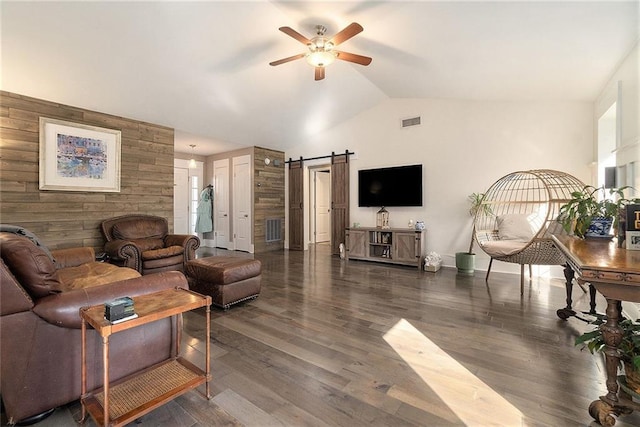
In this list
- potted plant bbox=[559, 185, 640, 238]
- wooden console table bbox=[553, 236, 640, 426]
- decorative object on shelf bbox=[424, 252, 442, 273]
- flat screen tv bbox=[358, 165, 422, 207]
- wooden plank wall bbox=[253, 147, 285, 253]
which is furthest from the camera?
wooden plank wall bbox=[253, 147, 285, 253]

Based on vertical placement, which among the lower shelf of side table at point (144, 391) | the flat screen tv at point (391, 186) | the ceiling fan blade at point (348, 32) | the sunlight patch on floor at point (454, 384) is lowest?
the sunlight patch on floor at point (454, 384)

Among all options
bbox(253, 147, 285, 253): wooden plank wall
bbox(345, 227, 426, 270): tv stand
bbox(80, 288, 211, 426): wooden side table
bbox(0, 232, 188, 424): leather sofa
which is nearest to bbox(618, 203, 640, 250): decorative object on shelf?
bbox(80, 288, 211, 426): wooden side table

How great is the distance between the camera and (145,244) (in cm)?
414

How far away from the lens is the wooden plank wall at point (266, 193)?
6477 mm

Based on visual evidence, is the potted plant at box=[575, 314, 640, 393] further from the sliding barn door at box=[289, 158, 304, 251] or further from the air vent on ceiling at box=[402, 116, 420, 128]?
the sliding barn door at box=[289, 158, 304, 251]

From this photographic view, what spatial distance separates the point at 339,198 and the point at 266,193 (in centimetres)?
176

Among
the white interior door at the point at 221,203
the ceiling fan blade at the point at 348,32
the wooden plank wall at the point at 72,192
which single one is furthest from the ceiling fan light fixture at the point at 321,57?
the white interior door at the point at 221,203

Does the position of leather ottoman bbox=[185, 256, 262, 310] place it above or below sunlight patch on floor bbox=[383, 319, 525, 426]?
above

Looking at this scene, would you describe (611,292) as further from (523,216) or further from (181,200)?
(181,200)

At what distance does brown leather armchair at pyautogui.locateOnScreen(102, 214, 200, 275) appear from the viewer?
12.2 ft

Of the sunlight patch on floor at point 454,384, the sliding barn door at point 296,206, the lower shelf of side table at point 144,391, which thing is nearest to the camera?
the lower shelf of side table at point 144,391

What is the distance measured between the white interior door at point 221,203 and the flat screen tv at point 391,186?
337cm

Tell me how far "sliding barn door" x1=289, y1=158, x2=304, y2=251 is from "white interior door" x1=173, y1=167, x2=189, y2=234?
2662mm

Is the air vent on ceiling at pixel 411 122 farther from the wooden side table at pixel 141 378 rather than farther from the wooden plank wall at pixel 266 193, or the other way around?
the wooden side table at pixel 141 378
